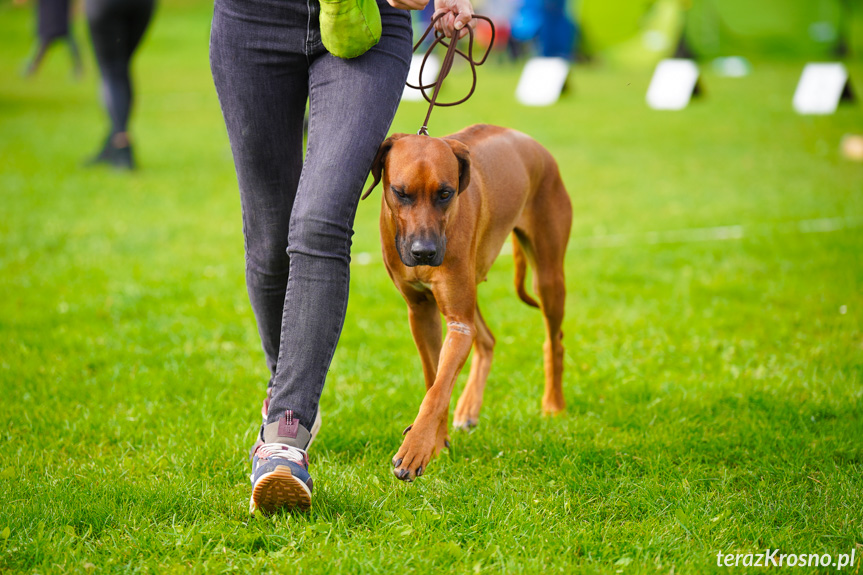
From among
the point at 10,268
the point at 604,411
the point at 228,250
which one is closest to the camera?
the point at 604,411

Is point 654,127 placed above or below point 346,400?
below

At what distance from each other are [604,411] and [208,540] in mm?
1974

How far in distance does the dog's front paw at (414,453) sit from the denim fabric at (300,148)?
319 mm

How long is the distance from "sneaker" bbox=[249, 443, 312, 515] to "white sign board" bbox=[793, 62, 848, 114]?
1369 cm

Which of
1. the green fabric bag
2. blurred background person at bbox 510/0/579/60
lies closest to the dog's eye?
the green fabric bag

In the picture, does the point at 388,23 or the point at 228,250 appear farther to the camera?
the point at 228,250

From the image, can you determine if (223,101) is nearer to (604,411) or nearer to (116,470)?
(116,470)

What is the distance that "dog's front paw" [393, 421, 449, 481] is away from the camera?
8.76 ft

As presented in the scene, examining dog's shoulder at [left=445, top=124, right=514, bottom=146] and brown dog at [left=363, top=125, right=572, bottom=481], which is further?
dog's shoulder at [left=445, top=124, right=514, bottom=146]

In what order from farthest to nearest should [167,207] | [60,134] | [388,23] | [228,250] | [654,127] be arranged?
[654,127]
[60,134]
[167,207]
[228,250]
[388,23]

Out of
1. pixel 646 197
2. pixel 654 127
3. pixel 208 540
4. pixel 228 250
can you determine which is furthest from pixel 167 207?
pixel 654 127

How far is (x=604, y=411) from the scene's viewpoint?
3.84 metres

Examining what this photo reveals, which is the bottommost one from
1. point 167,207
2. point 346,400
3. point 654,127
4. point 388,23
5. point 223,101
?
point 654,127

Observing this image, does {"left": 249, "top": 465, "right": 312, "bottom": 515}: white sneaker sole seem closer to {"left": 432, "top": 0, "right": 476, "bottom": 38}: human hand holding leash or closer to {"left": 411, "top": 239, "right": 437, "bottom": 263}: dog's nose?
{"left": 411, "top": 239, "right": 437, "bottom": 263}: dog's nose
